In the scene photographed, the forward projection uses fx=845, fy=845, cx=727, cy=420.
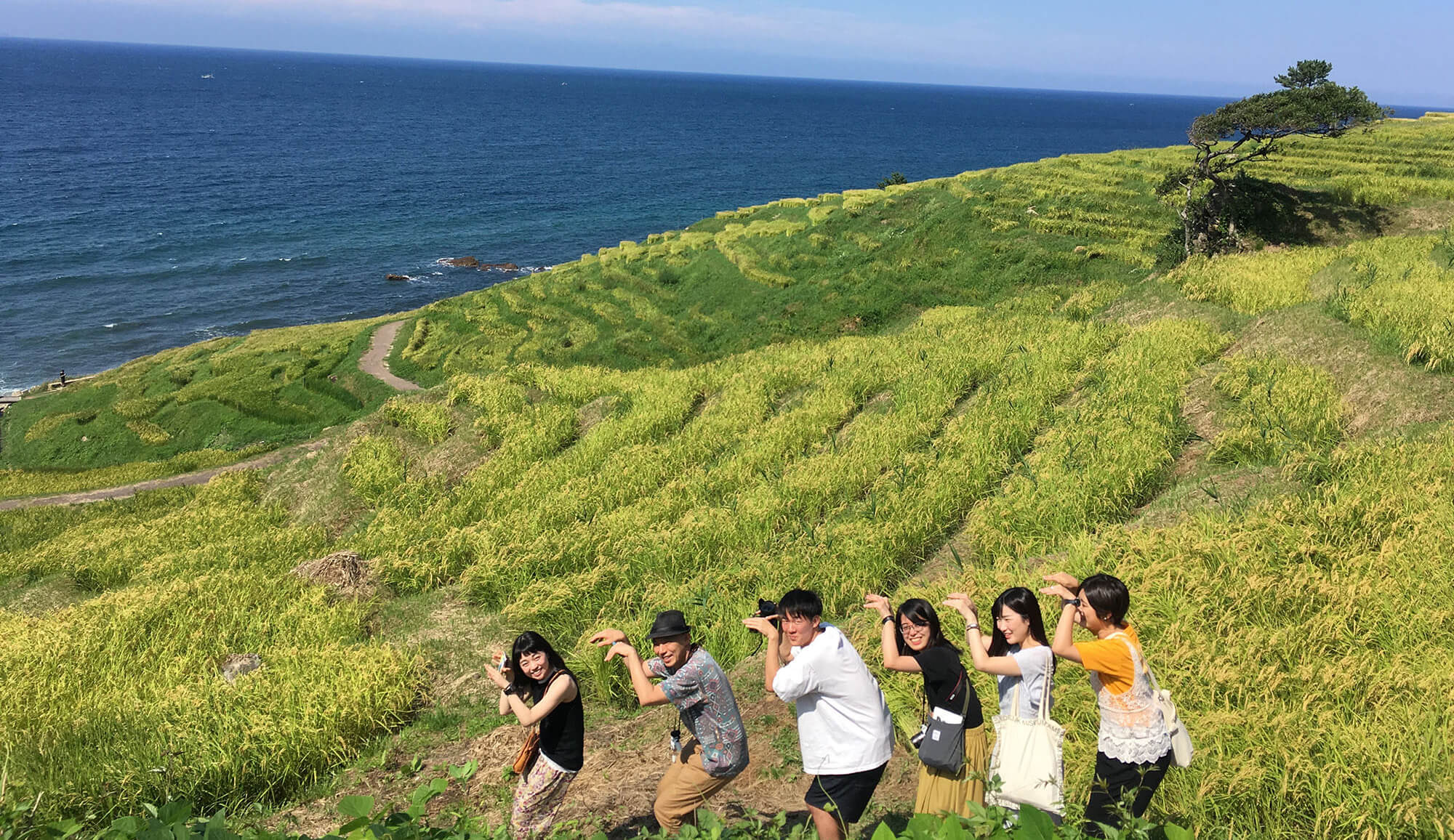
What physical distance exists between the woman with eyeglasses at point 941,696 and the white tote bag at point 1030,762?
198 millimetres

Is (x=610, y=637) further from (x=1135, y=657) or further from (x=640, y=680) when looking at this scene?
(x=1135, y=657)

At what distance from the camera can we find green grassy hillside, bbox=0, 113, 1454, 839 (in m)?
6.53

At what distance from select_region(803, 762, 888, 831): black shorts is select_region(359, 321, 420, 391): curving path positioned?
33856 mm

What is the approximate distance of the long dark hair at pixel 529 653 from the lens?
225 inches

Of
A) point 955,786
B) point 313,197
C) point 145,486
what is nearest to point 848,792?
point 955,786

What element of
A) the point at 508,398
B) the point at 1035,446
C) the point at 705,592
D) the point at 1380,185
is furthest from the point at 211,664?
the point at 1380,185

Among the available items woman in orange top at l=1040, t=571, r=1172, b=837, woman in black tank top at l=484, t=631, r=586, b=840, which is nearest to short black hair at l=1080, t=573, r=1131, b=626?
woman in orange top at l=1040, t=571, r=1172, b=837

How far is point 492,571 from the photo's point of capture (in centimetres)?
1183

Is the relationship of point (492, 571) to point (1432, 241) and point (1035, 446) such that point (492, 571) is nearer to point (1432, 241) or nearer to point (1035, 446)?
point (1035, 446)

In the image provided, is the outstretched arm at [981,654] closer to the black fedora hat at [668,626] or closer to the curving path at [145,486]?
the black fedora hat at [668,626]

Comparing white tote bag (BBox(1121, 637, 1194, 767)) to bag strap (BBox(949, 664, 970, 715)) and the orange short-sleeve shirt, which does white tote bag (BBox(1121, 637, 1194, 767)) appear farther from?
bag strap (BBox(949, 664, 970, 715))

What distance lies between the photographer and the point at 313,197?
93.0m

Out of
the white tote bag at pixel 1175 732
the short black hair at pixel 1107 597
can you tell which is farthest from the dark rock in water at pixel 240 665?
the white tote bag at pixel 1175 732

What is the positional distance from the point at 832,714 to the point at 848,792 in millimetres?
493
